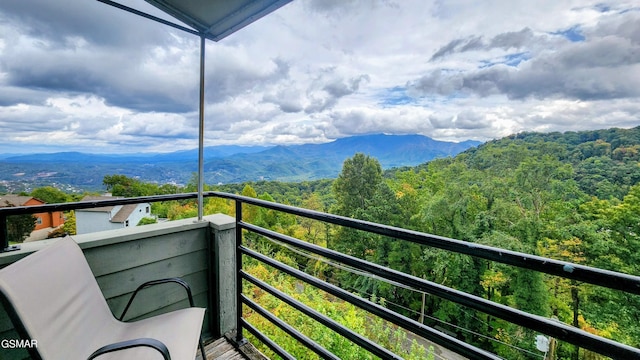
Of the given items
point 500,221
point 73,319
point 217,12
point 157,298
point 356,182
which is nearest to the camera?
point 73,319

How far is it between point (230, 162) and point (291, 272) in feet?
33.3

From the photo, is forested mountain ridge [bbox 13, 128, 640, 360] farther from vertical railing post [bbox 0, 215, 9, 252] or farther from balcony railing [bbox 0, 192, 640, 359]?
vertical railing post [bbox 0, 215, 9, 252]

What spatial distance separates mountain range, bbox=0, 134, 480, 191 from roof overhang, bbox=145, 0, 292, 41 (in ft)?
2.51

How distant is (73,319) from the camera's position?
1156 mm

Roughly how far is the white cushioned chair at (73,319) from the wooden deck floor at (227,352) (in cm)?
57

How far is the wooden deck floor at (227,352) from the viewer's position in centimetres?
176

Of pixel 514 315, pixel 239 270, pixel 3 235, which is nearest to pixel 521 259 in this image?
pixel 514 315

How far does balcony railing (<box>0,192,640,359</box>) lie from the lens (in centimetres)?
66

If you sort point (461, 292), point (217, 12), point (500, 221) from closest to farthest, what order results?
1. point (461, 292)
2. point (217, 12)
3. point (500, 221)

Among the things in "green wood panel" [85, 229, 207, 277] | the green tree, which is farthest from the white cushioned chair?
the green tree

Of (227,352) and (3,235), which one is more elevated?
(3,235)

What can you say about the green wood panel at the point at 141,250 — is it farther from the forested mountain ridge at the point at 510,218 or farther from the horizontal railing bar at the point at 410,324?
the forested mountain ridge at the point at 510,218

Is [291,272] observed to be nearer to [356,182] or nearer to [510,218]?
[356,182]

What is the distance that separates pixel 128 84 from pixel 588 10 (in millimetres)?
21643
